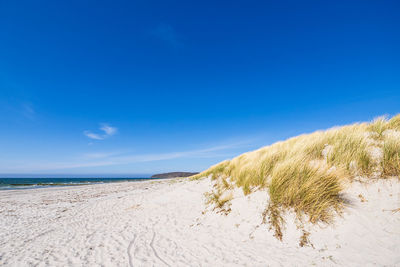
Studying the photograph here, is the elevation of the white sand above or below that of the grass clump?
below

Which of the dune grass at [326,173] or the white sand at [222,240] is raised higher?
the dune grass at [326,173]

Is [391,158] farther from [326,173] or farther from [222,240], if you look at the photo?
[222,240]

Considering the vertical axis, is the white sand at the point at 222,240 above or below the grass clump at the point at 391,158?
below

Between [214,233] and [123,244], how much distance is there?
2.22m

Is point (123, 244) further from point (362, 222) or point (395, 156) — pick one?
point (395, 156)

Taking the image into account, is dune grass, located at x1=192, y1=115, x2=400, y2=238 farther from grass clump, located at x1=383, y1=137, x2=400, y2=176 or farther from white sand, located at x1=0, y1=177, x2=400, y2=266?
white sand, located at x1=0, y1=177, x2=400, y2=266

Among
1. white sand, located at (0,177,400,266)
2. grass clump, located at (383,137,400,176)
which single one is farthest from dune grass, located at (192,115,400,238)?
white sand, located at (0,177,400,266)

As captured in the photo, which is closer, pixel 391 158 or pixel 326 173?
pixel 391 158

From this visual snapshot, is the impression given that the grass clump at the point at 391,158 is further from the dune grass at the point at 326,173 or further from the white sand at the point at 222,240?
the white sand at the point at 222,240

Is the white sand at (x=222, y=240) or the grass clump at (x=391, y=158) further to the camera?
the grass clump at (x=391, y=158)

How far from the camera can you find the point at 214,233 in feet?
13.8

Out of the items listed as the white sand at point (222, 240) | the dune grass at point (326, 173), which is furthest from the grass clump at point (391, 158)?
the white sand at point (222, 240)

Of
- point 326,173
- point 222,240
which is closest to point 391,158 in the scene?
point 326,173

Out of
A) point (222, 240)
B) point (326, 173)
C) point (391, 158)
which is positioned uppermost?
point (391, 158)
